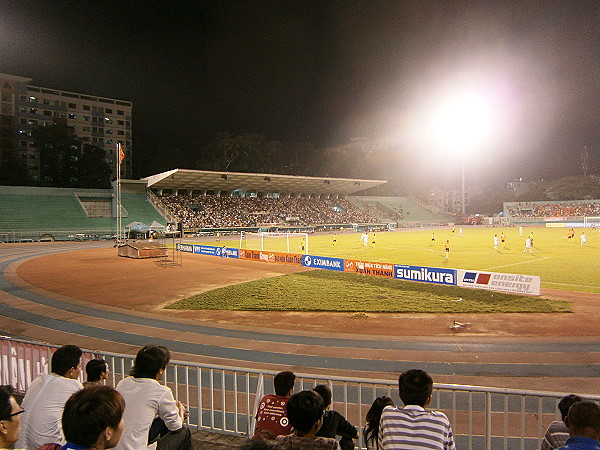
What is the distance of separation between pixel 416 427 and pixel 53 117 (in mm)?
94181

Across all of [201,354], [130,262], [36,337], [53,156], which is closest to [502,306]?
[201,354]

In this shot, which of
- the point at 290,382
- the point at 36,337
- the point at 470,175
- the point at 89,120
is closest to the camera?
the point at 290,382

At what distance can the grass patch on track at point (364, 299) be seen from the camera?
16.1 meters

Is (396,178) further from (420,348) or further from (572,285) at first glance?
(420,348)

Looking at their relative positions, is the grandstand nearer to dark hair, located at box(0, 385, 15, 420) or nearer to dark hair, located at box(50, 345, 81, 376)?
dark hair, located at box(50, 345, 81, 376)

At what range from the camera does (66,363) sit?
4387mm

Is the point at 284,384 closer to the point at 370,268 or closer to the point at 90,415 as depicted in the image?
the point at 90,415

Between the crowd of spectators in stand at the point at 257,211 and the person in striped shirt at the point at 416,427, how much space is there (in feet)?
193

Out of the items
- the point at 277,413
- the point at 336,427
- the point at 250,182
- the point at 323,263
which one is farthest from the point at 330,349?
the point at 250,182

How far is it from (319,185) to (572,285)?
5938cm

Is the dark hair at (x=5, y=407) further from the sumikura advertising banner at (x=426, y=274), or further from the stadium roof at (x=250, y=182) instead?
the stadium roof at (x=250, y=182)

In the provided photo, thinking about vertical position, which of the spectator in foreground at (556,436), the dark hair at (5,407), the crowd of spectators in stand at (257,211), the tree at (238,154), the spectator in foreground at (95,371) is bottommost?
the spectator in foreground at (556,436)

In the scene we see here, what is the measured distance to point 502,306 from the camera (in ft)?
54.2

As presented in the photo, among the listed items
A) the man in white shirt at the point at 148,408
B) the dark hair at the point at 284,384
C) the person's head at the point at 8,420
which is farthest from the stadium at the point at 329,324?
the person's head at the point at 8,420
